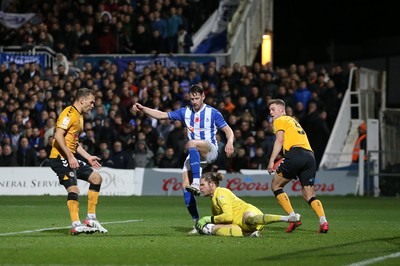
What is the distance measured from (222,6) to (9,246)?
24583 millimetres

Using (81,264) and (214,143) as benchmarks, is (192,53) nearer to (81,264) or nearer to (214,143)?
(214,143)

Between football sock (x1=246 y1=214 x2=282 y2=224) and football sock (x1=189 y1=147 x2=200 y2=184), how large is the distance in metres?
1.25

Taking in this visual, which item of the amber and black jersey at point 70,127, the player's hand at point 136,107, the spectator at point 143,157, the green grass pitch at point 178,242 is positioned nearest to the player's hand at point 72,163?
the amber and black jersey at point 70,127

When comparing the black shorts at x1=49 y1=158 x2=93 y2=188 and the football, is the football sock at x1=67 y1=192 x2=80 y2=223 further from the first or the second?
the football

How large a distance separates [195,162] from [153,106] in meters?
13.9

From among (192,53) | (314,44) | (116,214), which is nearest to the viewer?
(116,214)

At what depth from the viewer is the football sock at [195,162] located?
13.6 m

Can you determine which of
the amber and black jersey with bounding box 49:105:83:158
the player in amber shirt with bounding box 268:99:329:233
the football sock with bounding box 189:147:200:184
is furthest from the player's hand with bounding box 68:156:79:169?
the player in amber shirt with bounding box 268:99:329:233

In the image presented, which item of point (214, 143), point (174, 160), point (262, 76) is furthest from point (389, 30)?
point (214, 143)

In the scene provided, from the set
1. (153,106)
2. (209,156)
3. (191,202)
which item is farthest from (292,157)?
(153,106)

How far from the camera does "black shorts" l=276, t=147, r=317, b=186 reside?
13.6 m

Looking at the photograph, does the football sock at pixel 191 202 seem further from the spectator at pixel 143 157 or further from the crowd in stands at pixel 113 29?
the crowd in stands at pixel 113 29

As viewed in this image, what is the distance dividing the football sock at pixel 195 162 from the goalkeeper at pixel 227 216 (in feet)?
1.57

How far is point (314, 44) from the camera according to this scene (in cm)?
3981
